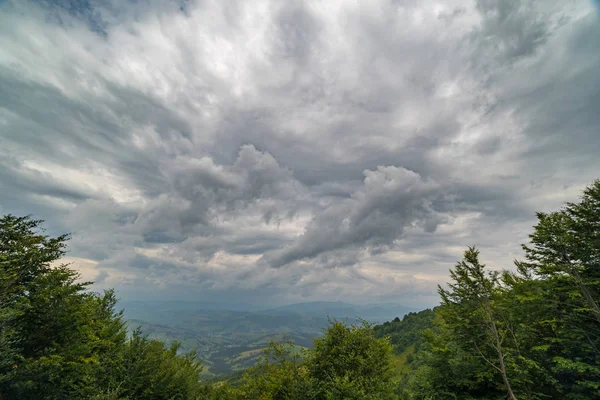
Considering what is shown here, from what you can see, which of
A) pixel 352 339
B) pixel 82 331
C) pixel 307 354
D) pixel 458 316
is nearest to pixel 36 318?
pixel 82 331

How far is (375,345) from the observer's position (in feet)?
103

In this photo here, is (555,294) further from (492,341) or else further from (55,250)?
(55,250)

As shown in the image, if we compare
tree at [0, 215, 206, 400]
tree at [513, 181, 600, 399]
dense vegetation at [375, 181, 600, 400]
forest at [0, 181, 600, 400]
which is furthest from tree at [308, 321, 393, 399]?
tree at [0, 215, 206, 400]

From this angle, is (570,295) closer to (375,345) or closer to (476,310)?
(476,310)

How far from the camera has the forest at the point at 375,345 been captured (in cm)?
2673

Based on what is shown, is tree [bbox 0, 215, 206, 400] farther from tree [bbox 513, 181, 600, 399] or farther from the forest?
tree [bbox 513, 181, 600, 399]

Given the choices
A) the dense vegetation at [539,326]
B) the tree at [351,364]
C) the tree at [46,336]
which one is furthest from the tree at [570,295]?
the tree at [46,336]

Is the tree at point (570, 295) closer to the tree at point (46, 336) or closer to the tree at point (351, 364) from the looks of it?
the tree at point (351, 364)

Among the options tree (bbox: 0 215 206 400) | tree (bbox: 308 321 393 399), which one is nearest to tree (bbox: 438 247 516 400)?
tree (bbox: 308 321 393 399)

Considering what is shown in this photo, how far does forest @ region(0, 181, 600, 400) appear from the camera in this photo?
26734 millimetres

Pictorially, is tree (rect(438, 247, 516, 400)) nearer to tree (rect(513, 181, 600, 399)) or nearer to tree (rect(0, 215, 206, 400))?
tree (rect(513, 181, 600, 399))

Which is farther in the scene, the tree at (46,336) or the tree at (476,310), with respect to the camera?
the tree at (476,310)

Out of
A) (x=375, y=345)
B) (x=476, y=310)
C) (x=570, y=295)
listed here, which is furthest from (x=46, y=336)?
(x=570, y=295)

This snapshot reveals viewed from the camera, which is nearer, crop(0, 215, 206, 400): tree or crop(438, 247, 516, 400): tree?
crop(0, 215, 206, 400): tree
